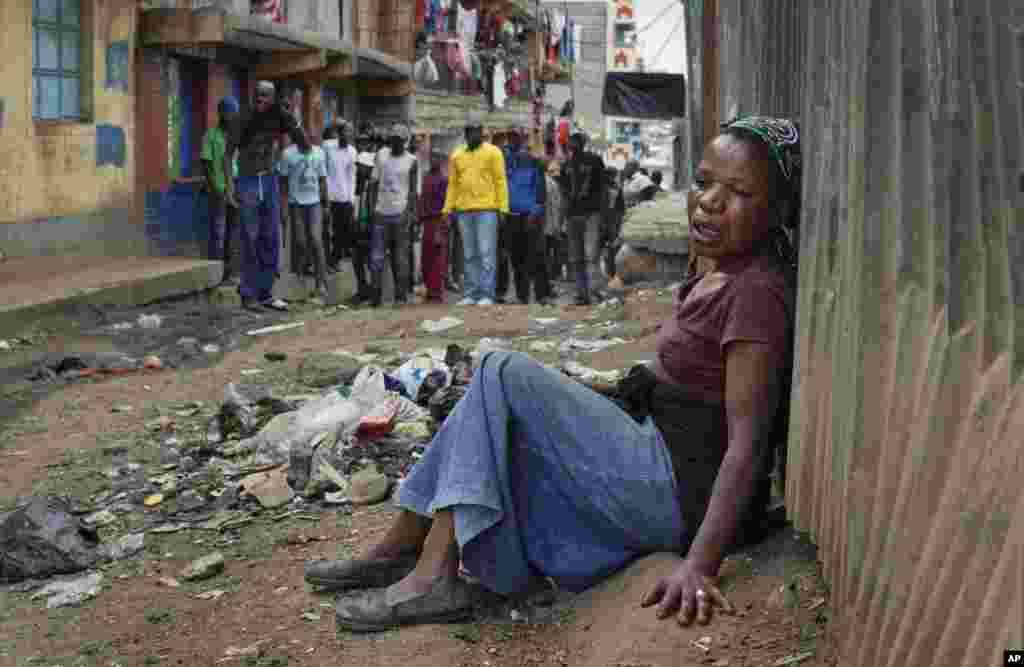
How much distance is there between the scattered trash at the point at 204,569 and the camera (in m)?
4.45

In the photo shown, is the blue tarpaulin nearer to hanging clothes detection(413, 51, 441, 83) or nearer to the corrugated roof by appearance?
the corrugated roof

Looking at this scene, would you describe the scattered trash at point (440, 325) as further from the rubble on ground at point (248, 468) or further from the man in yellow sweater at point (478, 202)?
the rubble on ground at point (248, 468)

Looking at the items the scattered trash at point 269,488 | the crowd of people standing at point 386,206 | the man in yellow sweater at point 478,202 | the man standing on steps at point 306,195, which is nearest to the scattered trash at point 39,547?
the scattered trash at point 269,488

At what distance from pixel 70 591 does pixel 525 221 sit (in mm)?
10496

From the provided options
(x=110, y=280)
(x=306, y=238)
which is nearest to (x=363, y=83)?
(x=306, y=238)

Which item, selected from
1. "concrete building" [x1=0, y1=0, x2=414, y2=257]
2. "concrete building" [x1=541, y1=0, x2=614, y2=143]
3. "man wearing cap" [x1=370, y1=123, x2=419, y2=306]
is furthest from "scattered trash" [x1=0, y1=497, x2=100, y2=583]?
"concrete building" [x1=541, y1=0, x2=614, y2=143]

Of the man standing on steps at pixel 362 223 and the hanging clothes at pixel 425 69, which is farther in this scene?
the hanging clothes at pixel 425 69

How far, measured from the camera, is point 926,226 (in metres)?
2.29

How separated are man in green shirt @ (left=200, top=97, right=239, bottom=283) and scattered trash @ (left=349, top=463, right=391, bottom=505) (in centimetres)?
900

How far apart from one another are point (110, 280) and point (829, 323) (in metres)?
9.92

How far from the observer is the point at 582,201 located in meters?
14.2

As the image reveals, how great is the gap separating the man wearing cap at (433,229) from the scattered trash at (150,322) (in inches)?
156

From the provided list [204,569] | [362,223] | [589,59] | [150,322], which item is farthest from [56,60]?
[589,59]

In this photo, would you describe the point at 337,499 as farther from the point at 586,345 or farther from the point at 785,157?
the point at 586,345
